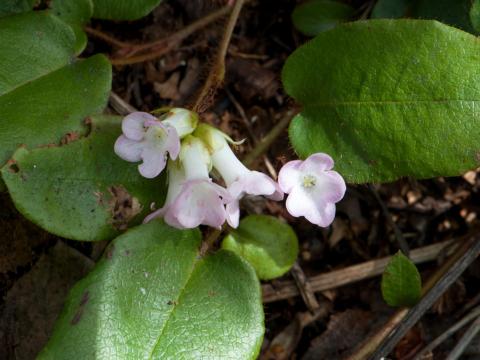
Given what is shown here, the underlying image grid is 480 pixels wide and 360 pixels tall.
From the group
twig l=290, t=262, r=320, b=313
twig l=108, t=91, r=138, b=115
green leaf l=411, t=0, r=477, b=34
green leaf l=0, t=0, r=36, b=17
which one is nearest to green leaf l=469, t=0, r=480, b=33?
green leaf l=411, t=0, r=477, b=34

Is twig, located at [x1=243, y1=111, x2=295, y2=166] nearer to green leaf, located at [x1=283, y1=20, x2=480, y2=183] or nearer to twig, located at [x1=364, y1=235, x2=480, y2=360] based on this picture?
green leaf, located at [x1=283, y1=20, x2=480, y2=183]

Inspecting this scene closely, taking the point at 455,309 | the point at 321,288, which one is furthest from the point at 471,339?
the point at 321,288

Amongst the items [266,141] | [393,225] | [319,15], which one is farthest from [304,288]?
[319,15]

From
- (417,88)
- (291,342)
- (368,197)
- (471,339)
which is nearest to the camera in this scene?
(417,88)

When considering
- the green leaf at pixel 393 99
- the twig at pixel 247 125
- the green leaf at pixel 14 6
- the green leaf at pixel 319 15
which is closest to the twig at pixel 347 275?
the twig at pixel 247 125

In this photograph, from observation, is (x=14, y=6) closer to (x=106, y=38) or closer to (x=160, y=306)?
(x=106, y=38)

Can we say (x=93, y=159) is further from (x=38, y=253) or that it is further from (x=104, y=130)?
(x=38, y=253)
